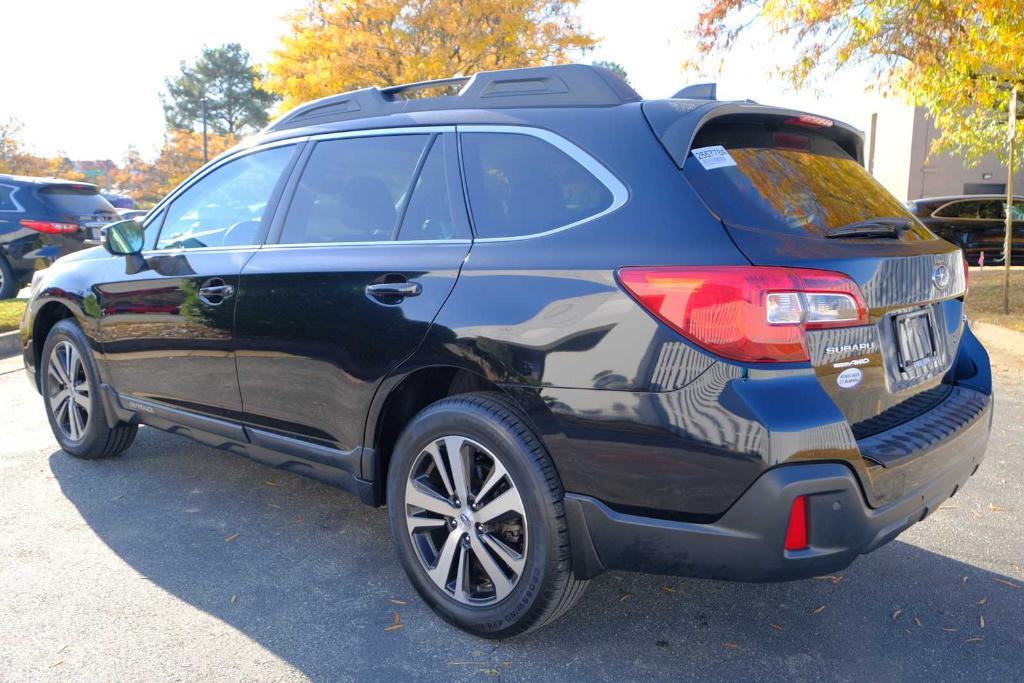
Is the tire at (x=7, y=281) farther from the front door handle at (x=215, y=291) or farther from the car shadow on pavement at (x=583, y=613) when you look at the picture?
the front door handle at (x=215, y=291)

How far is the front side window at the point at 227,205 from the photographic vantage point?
3.74 metres

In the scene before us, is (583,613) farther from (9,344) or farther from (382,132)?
(9,344)

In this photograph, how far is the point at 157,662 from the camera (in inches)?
108

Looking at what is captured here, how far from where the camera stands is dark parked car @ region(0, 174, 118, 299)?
1163 centimetres

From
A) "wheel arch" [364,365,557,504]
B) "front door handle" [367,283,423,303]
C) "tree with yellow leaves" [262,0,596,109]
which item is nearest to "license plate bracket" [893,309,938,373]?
"wheel arch" [364,365,557,504]

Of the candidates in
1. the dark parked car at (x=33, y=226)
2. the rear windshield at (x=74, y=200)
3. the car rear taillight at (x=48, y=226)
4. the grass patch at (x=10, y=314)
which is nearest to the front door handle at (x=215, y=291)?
the grass patch at (x=10, y=314)

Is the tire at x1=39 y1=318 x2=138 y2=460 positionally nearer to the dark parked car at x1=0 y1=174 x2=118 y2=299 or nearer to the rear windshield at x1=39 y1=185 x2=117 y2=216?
the dark parked car at x1=0 y1=174 x2=118 y2=299

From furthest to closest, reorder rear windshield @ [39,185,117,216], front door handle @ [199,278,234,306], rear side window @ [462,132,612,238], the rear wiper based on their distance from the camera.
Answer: rear windshield @ [39,185,117,216]
front door handle @ [199,278,234,306]
rear side window @ [462,132,612,238]
the rear wiper

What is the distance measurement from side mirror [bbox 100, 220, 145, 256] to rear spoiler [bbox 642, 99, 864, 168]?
2728mm

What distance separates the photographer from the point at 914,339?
274cm

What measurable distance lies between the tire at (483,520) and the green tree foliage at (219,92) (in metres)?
64.4

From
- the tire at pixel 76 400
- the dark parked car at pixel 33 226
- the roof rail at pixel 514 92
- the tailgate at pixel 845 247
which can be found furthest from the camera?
the dark parked car at pixel 33 226

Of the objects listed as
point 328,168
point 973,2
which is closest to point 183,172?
point 973,2

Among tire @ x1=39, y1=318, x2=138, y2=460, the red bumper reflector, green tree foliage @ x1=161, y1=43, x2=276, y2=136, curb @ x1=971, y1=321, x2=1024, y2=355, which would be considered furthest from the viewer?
green tree foliage @ x1=161, y1=43, x2=276, y2=136
